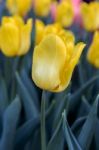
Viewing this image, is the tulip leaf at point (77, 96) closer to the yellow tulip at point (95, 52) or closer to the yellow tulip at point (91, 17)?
the yellow tulip at point (95, 52)

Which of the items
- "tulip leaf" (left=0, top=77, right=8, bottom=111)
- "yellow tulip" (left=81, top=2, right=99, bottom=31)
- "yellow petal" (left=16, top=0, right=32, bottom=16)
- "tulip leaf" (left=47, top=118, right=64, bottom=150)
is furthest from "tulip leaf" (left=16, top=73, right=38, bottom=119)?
"yellow petal" (left=16, top=0, right=32, bottom=16)

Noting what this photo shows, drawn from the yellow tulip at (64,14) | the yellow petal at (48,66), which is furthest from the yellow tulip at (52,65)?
the yellow tulip at (64,14)

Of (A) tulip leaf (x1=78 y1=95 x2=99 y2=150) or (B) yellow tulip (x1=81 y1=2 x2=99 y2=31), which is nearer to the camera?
(A) tulip leaf (x1=78 y1=95 x2=99 y2=150)

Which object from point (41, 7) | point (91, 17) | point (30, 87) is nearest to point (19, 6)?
point (41, 7)

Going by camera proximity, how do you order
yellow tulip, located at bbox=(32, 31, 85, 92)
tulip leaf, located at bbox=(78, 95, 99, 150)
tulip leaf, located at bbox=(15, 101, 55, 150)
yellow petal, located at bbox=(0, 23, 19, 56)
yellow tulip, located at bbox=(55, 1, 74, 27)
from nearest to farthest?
yellow tulip, located at bbox=(32, 31, 85, 92) < tulip leaf, located at bbox=(78, 95, 99, 150) < tulip leaf, located at bbox=(15, 101, 55, 150) < yellow petal, located at bbox=(0, 23, 19, 56) < yellow tulip, located at bbox=(55, 1, 74, 27)

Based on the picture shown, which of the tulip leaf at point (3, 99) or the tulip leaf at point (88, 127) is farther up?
the tulip leaf at point (88, 127)

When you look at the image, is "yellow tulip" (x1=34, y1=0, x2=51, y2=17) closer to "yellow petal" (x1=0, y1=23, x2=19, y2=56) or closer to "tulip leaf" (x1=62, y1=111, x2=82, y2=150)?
"yellow petal" (x1=0, y1=23, x2=19, y2=56)

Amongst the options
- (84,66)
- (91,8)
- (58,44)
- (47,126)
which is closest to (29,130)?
(47,126)

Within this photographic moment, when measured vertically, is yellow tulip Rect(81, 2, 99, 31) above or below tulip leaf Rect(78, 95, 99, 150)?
below
